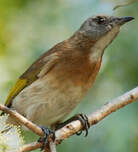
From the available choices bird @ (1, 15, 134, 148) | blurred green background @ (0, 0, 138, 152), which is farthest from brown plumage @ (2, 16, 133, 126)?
blurred green background @ (0, 0, 138, 152)

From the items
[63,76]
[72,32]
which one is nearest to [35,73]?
[63,76]

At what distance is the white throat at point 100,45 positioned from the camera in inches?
209

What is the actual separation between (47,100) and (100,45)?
3.25 feet

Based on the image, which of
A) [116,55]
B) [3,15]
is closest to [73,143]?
[116,55]

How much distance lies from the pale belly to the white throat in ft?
1.63

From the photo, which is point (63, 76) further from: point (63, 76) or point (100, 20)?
point (100, 20)

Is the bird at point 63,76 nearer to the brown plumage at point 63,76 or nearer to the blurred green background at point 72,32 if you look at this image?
the brown plumage at point 63,76

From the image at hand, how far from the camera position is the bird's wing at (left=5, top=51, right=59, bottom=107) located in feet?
17.7

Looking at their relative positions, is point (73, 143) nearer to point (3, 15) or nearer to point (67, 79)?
point (67, 79)

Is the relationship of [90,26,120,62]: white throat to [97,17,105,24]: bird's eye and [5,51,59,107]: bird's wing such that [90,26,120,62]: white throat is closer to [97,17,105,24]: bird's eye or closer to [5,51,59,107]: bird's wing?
[97,17,105,24]: bird's eye

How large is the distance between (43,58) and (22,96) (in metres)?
0.64

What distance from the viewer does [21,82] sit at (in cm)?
553

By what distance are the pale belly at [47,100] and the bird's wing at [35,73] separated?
96mm

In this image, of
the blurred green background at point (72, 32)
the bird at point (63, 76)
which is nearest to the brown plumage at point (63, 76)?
the bird at point (63, 76)
